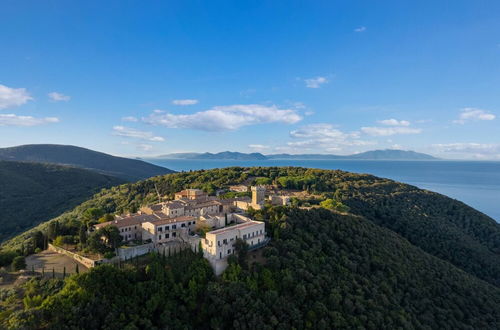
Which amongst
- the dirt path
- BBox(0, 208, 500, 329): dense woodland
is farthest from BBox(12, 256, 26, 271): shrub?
BBox(0, 208, 500, 329): dense woodland

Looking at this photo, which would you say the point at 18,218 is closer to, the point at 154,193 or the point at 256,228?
the point at 154,193

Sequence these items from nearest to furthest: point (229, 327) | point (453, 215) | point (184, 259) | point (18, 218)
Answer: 1. point (229, 327)
2. point (184, 259)
3. point (453, 215)
4. point (18, 218)

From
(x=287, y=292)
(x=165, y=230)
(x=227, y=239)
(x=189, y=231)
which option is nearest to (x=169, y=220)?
(x=165, y=230)

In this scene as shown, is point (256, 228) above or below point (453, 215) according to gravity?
above

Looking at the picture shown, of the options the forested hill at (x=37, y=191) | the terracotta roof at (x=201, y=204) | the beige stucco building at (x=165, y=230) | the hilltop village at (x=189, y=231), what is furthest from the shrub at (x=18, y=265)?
the forested hill at (x=37, y=191)

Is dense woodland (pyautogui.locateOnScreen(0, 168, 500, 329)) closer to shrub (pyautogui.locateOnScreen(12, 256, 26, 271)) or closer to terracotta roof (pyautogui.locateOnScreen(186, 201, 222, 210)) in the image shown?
shrub (pyautogui.locateOnScreen(12, 256, 26, 271))

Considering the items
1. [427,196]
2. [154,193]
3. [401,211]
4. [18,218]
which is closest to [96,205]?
[154,193]

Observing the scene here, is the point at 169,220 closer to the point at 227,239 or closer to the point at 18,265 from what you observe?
the point at 227,239
